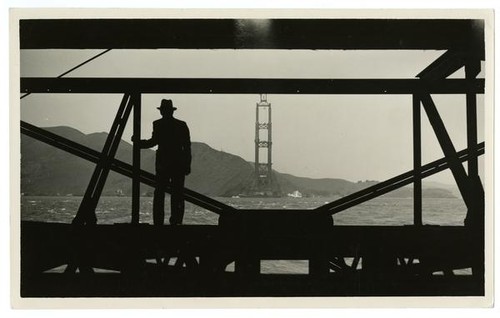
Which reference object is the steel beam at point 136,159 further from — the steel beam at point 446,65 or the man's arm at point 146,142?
the steel beam at point 446,65

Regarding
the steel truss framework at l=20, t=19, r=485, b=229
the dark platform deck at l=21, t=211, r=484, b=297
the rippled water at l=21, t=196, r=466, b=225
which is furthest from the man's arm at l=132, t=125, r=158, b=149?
the rippled water at l=21, t=196, r=466, b=225

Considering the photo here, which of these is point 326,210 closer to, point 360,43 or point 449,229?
point 449,229

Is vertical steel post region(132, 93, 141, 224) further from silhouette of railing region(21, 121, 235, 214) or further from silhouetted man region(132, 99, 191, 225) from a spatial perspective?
silhouetted man region(132, 99, 191, 225)

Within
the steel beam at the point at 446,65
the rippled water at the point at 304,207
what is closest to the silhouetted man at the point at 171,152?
the steel beam at the point at 446,65

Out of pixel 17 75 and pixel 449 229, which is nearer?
pixel 17 75

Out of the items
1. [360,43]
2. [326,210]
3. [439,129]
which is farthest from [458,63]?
[326,210]

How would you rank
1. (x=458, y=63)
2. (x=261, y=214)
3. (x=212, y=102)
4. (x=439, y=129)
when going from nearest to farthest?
(x=261, y=214) → (x=439, y=129) → (x=458, y=63) → (x=212, y=102)
